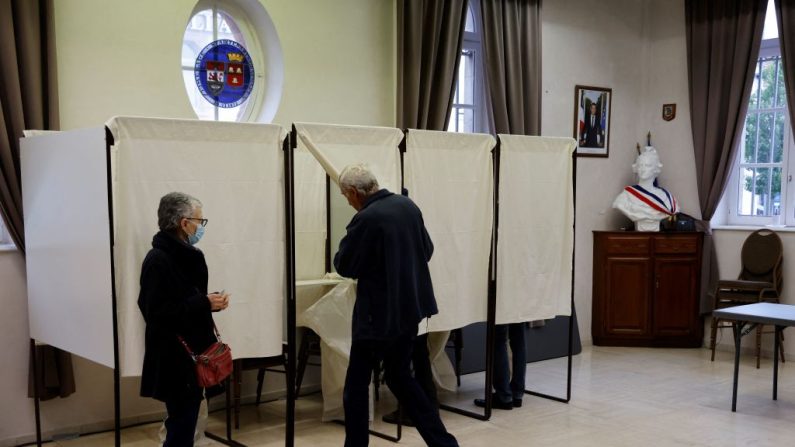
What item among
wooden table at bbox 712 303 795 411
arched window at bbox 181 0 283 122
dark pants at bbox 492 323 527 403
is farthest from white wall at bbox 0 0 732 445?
wooden table at bbox 712 303 795 411

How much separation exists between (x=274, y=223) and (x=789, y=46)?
460 cm

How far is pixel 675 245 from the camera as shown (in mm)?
6590

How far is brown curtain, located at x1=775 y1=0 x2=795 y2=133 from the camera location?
19.9 feet

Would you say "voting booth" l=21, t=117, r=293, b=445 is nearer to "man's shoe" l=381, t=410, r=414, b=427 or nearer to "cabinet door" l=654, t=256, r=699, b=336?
"man's shoe" l=381, t=410, r=414, b=427

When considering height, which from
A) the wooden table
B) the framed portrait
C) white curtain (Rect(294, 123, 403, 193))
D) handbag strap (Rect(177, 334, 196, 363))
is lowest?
the wooden table

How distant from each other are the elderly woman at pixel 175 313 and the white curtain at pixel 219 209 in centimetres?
28

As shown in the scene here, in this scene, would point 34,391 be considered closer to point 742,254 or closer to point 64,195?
point 64,195

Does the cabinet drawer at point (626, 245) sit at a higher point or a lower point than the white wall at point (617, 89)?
lower

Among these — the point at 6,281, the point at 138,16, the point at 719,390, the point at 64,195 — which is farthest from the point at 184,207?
the point at 719,390

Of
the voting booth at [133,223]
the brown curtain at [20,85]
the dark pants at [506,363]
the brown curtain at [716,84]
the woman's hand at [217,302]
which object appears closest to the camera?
the woman's hand at [217,302]

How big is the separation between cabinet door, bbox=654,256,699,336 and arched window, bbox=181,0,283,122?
3.66 m

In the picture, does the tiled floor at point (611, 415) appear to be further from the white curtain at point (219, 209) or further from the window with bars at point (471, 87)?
the window with bars at point (471, 87)

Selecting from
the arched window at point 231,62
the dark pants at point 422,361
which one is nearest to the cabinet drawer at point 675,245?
the dark pants at point 422,361

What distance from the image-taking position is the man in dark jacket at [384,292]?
3365mm
